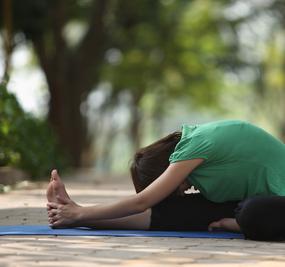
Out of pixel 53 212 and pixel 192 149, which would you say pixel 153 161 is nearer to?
pixel 192 149

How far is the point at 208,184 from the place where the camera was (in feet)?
23.3

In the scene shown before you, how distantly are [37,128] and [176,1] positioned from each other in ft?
56.8

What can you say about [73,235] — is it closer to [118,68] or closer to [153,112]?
[118,68]

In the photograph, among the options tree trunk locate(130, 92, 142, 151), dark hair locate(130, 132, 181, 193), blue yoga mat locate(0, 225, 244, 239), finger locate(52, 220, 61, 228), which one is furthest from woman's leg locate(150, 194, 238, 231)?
tree trunk locate(130, 92, 142, 151)

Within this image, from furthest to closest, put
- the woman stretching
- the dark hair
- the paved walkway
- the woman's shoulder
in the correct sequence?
the dark hair < the woman's shoulder < the woman stretching < the paved walkway

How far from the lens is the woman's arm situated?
6934 mm

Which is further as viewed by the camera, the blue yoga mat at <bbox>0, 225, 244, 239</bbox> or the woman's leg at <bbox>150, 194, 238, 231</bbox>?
the woman's leg at <bbox>150, 194, 238, 231</bbox>

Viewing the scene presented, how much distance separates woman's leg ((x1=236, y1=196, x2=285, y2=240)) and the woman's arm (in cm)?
49

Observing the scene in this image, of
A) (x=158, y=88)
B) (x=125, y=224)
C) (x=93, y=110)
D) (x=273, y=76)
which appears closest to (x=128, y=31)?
(x=158, y=88)

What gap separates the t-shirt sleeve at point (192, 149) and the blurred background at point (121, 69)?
7725 mm

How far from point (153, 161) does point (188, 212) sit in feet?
1.55

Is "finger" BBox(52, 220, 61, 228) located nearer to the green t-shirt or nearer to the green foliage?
the green t-shirt

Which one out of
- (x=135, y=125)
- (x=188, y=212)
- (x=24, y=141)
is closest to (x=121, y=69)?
(x=135, y=125)

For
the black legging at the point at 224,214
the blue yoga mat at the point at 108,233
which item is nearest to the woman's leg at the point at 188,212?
the black legging at the point at 224,214
